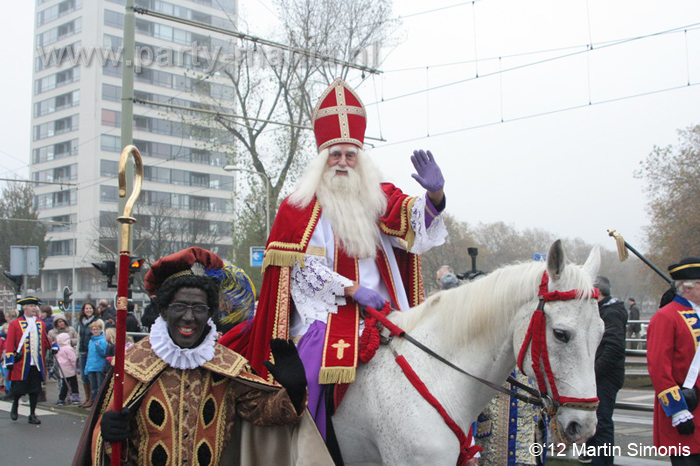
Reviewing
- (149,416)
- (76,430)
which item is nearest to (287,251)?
(149,416)

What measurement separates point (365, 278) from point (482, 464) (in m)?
2.09

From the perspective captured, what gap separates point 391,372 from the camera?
3.66 metres

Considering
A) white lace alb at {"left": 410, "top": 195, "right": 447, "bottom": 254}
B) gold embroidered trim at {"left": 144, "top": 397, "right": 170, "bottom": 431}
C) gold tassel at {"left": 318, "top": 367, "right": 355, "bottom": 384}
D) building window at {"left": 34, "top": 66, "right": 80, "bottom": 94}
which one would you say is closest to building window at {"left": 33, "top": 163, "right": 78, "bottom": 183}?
building window at {"left": 34, "top": 66, "right": 80, "bottom": 94}

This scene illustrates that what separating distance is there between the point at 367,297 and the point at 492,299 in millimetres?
747

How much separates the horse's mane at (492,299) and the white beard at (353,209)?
2.03ft

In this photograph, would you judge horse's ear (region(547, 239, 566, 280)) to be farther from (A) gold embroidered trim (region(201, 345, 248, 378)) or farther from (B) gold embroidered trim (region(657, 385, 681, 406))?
(B) gold embroidered trim (region(657, 385, 681, 406))

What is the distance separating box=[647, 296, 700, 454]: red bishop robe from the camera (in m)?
4.98

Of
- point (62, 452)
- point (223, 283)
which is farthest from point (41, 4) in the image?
point (223, 283)

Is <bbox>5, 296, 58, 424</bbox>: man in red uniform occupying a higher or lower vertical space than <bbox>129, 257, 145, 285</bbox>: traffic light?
lower

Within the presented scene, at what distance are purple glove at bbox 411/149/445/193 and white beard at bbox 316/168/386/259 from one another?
0.48m

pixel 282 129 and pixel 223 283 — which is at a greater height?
pixel 282 129

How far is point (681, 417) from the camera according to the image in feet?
16.0

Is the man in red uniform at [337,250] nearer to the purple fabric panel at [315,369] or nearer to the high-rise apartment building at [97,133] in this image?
the purple fabric panel at [315,369]

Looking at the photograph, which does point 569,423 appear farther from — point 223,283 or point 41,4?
point 41,4
